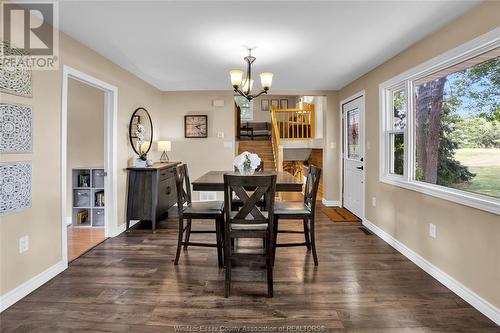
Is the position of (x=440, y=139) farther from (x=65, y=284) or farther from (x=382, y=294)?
(x=65, y=284)

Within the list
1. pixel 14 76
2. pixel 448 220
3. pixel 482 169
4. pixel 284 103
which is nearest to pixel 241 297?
pixel 448 220

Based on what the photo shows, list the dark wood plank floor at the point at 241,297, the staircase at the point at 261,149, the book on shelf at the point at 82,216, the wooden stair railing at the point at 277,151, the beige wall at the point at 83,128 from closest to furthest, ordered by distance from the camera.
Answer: the dark wood plank floor at the point at 241,297
the book on shelf at the point at 82,216
the beige wall at the point at 83,128
the wooden stair railing at the point at 277,151
the staircase at the point at 261,149

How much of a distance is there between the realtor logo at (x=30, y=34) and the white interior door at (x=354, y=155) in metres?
4.06

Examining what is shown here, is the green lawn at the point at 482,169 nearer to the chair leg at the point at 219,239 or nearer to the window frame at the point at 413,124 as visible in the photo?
the window frame at the point at 413,124

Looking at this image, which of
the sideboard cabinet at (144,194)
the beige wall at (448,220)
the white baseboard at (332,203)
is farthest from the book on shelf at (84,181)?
the white baseboard at (332,203)

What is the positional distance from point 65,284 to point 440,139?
3.68 m

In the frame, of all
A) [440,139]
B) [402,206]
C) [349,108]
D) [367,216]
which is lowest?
[367,216]

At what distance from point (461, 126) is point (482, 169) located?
0.45m

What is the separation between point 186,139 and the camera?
238 inches

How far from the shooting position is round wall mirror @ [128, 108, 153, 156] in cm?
461

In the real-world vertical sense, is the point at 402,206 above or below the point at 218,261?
above

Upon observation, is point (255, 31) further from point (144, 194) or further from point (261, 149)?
point (261, 149)

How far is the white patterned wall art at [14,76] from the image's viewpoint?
223 cm

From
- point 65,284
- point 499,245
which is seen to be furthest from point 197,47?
point 499,245
